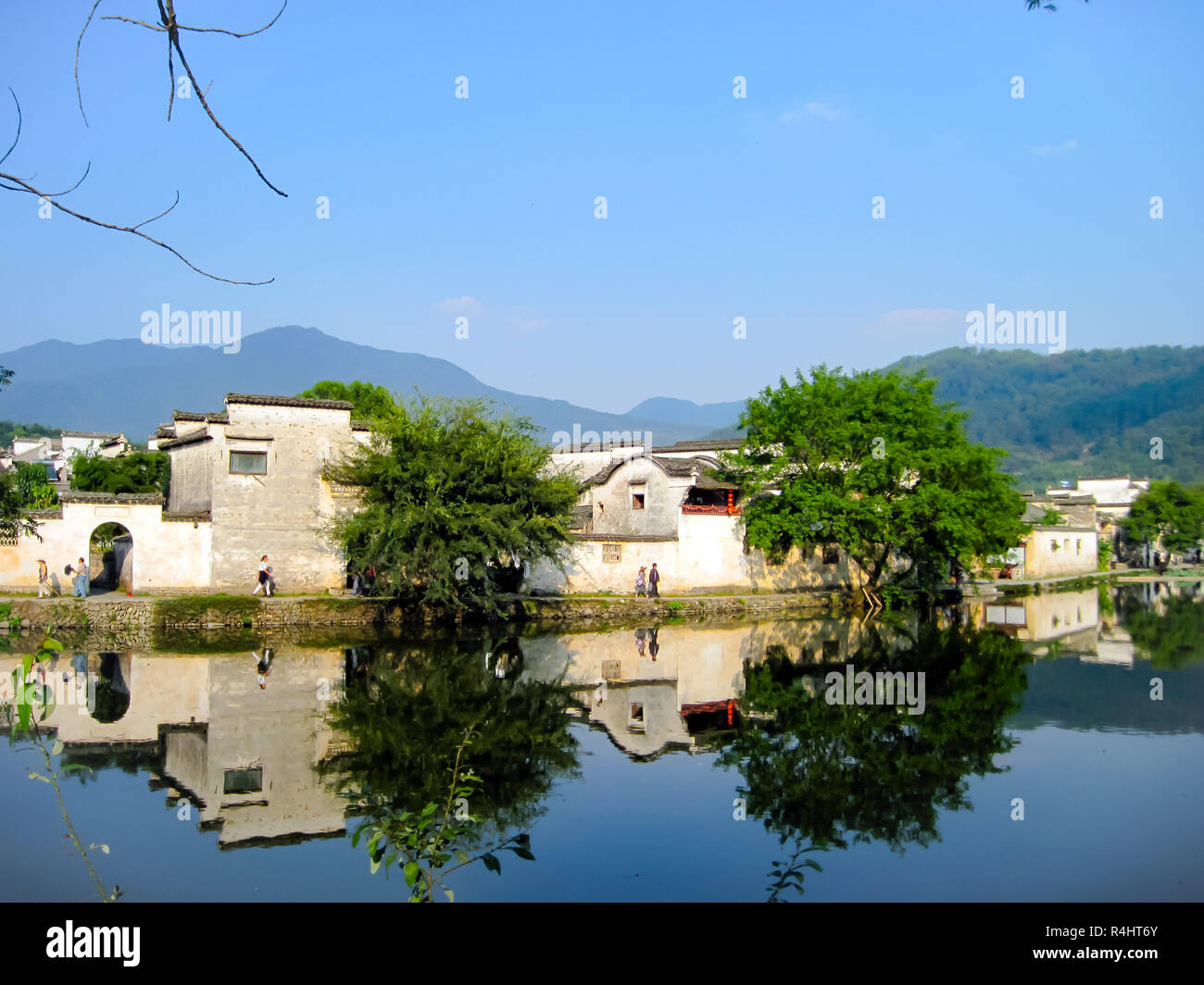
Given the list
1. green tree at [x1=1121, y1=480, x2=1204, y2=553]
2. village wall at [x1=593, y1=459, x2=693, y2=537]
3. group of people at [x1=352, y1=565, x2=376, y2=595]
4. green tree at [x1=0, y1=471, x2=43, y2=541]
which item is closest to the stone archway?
group of people at [x1=352, y1=565, x2=376, y2=595]

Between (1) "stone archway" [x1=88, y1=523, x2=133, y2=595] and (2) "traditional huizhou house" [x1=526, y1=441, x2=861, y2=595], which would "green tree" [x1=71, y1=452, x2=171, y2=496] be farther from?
(2) "traditional huizhou house" [x1=526, y1=441, x2=861, y2=595]

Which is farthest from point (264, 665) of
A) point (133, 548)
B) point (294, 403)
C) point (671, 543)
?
point (671, 543)

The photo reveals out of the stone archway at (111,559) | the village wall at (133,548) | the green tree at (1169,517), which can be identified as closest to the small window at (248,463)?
the village wall at (133,548)

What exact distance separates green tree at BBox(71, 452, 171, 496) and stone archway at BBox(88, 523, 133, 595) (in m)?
11.1

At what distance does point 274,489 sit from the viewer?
88.9 ft

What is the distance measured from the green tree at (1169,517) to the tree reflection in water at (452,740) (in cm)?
5717

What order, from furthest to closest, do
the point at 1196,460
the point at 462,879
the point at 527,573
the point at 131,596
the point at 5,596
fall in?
1. the point at 1196,460
2. the point at 527,573
3. the point at 131,596
4. the point at 5,596
5. the point at 462,879

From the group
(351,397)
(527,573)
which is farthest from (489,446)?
(351,397)

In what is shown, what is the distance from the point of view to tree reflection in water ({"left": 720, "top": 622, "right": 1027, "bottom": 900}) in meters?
9.65

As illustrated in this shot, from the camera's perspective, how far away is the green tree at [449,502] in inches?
955

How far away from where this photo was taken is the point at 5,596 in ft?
76.3

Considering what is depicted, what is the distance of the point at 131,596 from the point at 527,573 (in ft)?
37.3
